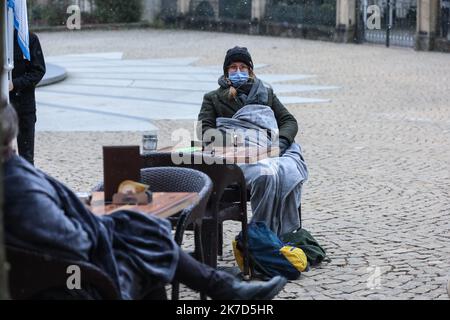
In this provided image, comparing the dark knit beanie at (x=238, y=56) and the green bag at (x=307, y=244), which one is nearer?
the green bag at (x=307, y=244)

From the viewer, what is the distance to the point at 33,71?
29.8ft

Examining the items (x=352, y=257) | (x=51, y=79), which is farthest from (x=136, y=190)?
(x=51, y=79)

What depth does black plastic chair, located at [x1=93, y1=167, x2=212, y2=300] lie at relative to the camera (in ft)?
17.9

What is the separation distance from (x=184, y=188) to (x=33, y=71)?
141 inches

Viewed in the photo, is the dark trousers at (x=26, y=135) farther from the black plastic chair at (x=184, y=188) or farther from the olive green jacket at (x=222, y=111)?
the black plastic chair at (x=184, y=188)

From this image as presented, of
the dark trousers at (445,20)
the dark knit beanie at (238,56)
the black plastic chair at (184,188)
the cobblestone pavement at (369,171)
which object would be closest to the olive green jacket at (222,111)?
the dark knit beanie at (238,56)

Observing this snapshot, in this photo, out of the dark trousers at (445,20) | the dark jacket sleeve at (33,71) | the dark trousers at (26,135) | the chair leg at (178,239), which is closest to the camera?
the chair leg at (178,239)

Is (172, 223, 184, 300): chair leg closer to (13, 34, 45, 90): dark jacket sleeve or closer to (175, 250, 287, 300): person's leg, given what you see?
(175, 250, 287, 300): person's leg

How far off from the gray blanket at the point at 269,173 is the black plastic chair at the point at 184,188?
3.33 feet

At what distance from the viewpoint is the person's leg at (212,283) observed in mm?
4844

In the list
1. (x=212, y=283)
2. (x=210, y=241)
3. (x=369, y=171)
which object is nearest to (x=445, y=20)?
(x=369, y=171)

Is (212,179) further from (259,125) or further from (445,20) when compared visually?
(445,20)

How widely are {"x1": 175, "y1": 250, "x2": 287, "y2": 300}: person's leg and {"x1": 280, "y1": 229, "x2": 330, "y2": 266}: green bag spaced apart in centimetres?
193

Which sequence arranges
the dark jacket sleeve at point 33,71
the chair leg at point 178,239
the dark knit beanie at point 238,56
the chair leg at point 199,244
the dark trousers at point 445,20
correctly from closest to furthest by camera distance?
the chair leg at point 178,239
the chair leg at point 199,244
the dark knit beanie at point 238,56
the dark jacket sleeve at point 33,71
the dark trousers at point 445,20
